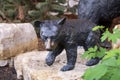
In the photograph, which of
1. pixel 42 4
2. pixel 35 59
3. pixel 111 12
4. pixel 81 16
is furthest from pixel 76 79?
pixel 42 4

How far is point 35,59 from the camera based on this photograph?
10.1 feet

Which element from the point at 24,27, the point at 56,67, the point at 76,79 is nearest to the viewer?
the point at 76,79

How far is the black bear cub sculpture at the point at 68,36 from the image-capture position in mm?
2428

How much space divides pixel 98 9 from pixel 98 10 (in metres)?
0.01

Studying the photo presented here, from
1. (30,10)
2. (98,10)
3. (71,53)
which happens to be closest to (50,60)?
(71,53)

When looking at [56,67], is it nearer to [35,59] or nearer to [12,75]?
[35,59]

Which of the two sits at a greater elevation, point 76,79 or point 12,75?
point 76,79

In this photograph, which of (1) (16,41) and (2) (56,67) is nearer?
(2) (56,67)

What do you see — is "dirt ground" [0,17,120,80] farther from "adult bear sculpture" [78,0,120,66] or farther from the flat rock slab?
"adult bear sculpture" [78,0,120,66]

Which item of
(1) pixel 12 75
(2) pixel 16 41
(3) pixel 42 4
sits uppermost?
(3) pixel 42 4

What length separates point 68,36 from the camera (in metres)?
2.56

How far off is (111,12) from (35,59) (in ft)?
3.60

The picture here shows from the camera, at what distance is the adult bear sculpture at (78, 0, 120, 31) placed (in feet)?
11.6

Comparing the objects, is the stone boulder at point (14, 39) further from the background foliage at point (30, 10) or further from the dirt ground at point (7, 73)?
the background foliage at point (30, 10)
